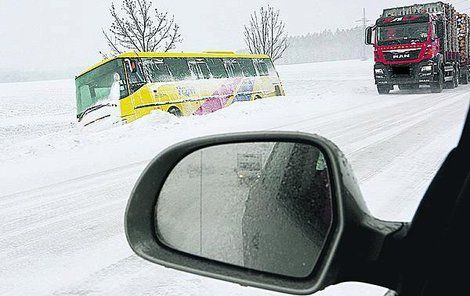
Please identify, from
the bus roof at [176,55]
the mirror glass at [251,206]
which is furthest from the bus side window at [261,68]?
the mirror glass at [251,206]

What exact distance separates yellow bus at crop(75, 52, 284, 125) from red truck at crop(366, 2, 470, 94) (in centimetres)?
504

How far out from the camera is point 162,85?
A: 14422mm

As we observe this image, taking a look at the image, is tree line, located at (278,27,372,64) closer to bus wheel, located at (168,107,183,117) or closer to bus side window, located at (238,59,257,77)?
bus side window, located at (238,59,257,77)

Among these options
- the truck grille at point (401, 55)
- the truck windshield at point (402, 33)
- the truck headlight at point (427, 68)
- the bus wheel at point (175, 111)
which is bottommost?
the bus wheel at point (175, 111)

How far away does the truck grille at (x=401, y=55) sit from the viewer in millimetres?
17031

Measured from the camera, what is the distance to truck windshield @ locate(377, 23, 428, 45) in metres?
17.1

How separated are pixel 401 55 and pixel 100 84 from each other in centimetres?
1089

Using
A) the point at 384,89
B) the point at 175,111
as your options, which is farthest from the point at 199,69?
the point at 384,89

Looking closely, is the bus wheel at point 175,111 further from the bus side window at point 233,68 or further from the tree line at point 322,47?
the tree line at point 322,47

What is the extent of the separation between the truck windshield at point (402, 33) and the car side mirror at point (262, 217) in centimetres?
1764

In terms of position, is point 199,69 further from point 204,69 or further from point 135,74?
point 135,74

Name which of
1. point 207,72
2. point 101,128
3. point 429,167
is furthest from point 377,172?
point 207,72

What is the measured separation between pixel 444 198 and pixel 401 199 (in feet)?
12.1

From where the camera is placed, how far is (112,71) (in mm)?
13641
